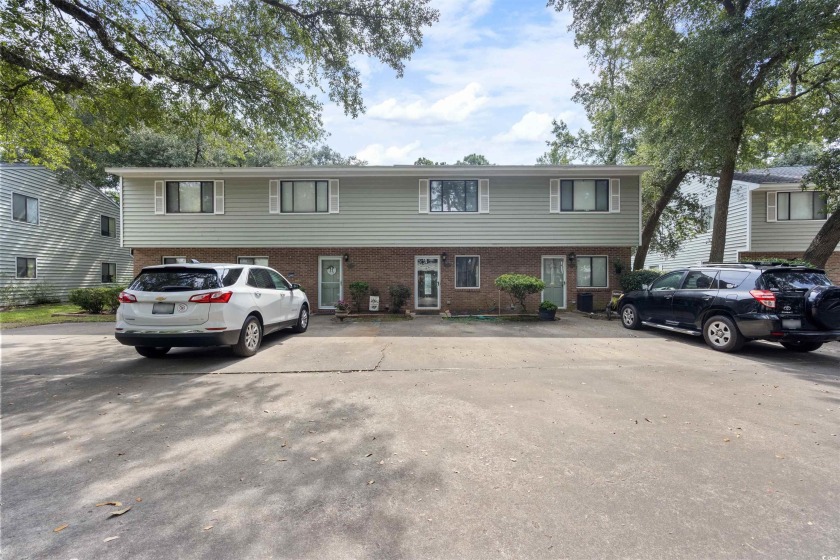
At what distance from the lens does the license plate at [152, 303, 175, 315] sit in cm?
577

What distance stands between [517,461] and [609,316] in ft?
34.7

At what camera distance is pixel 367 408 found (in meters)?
4.18

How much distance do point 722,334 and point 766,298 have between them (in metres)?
1.04

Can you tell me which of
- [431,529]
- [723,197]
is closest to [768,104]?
[723,197]

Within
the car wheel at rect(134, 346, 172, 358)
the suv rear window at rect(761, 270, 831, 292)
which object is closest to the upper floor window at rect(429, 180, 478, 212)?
the suv rear window at rect(761, 270, 831, 292)

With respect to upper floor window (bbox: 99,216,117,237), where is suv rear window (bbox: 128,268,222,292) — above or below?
below

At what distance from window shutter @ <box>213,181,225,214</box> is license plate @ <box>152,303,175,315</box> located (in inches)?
363

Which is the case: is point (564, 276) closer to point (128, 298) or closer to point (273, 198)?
point (273, 198)

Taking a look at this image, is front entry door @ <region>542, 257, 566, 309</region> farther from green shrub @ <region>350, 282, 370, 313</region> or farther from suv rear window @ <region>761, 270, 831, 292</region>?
suv rear window @ <region>761, 270, 831, 292</region>

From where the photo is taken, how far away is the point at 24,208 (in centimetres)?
1675

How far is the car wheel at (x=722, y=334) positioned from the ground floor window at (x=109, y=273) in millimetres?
27206

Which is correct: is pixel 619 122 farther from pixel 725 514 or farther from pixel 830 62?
pixel 725 514

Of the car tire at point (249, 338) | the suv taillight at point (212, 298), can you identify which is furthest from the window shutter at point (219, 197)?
the suv taillight at point (212, 298)

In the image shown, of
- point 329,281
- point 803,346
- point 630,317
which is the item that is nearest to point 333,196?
point 329,281
